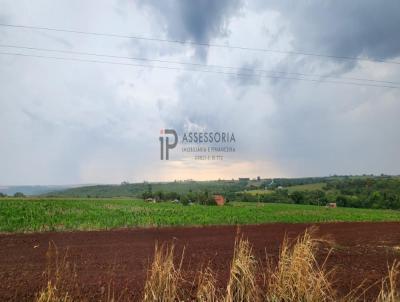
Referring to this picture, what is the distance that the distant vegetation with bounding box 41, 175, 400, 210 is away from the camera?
58003 mm

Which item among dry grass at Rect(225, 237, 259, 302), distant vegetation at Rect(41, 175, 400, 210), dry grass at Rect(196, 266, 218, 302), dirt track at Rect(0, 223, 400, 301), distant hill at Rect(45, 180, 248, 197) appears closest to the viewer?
dry grass at Rect(196, 266, 218, 302)

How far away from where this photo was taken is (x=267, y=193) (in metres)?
74.8

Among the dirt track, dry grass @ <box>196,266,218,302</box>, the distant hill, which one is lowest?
the dirt track

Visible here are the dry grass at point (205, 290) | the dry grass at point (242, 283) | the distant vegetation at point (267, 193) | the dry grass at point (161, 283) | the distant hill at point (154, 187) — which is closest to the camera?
the dry grass at point (205, 290)

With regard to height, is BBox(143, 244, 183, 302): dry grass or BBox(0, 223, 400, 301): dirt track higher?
BBox(143, 244, 183, 302): dry grass

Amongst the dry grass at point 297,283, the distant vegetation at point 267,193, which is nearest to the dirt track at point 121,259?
the dry grass at point 297,283

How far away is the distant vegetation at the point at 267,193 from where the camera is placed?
190ft

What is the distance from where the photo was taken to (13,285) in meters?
7.44

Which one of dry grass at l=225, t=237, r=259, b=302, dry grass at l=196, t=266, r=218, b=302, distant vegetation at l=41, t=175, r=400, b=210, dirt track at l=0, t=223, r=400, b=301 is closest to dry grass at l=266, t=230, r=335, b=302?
dry grass at l=225, t=237, r=259, b=302

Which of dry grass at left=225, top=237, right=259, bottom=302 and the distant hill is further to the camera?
the distant hill

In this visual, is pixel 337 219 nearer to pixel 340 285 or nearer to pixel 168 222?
pixel 168 222

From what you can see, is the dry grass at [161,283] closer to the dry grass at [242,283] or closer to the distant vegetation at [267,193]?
the dry grass at [242,283]

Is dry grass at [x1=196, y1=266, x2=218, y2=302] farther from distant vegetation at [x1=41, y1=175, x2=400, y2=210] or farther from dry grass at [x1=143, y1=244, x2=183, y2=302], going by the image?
distant vegetation at [x1=41, y1=175, x2=400, y2=210]

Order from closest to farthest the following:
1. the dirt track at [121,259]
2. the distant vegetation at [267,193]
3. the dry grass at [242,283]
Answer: the dry grass at [242,283] < the dirt track at [121,259] < the distant vegetation at [267,193]
